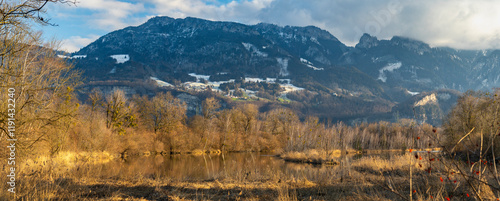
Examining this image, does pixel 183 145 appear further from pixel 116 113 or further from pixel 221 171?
pixel 221 171

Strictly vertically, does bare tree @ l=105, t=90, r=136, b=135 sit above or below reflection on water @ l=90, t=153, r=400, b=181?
above

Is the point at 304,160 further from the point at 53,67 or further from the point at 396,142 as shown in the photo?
the point at 396,142

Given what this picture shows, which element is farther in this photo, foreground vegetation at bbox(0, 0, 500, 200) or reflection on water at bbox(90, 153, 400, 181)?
reflection on water at bbox(90, 153, 400, 181)

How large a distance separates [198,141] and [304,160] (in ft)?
82.2

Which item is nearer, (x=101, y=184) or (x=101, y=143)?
(x=101, y=184)

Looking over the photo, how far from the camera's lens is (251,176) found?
18062 millimetres

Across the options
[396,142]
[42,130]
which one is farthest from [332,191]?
[396,142]

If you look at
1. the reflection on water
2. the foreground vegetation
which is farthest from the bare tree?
the reflection on water

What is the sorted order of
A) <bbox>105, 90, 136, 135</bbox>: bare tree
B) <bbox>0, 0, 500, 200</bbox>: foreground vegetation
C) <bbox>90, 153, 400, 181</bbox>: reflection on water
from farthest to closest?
<bbox>105, 90, 136, 135</bbox>: bare tree → <bbox>90, 153, 400, 181</bbox>: reflection on water → <bbox>0, 0, 500, 200</bbox>: foreground vegetation

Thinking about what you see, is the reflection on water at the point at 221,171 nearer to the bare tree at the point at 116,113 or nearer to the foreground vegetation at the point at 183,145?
the foreground vegetation at the point at 183,145

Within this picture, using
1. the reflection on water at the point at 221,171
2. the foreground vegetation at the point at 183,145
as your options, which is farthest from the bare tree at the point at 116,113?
the reflection on water at the point at 221,171

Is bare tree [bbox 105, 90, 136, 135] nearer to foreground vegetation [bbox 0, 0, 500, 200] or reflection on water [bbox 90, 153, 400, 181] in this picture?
foreground vegetation [bbox 0, 0, 500, 200]

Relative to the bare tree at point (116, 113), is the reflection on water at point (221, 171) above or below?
below

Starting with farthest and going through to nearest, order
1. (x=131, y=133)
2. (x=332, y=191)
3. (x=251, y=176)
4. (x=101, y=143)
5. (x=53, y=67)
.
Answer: (x=131, y=133) < (x=101, y=143) < (x=53, y=67) < (x=251, y=176) < (x=332, y=191)
